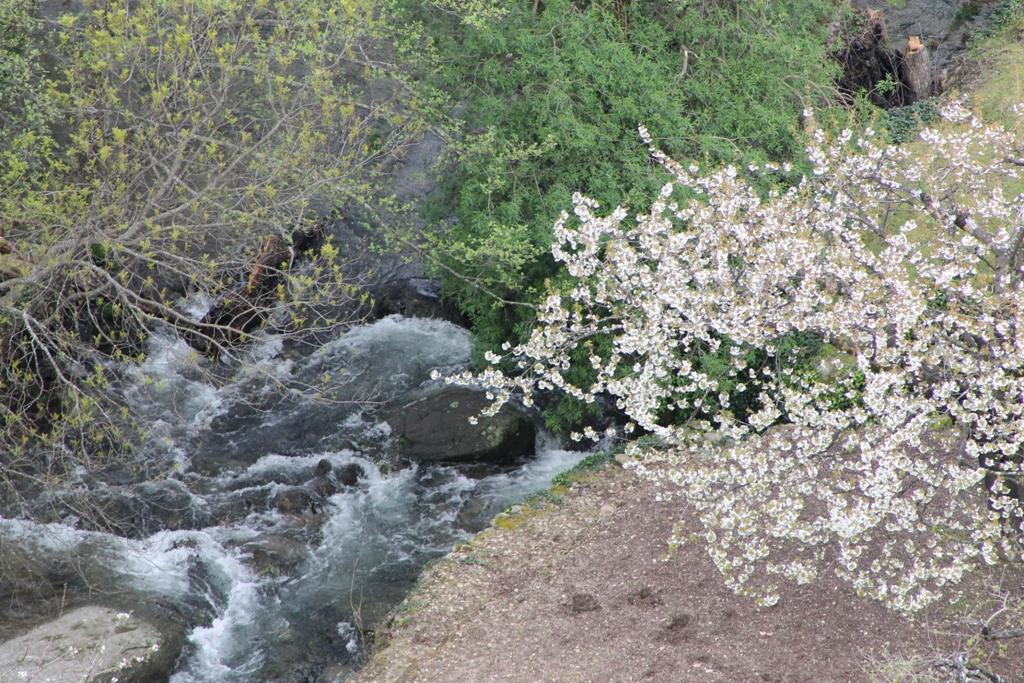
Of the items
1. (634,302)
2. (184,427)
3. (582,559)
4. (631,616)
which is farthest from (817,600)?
(184,427)

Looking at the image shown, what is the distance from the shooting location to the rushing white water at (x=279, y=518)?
349 inches

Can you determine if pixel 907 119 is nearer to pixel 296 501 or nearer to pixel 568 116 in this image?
pixel 568 116

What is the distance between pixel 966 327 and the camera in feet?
20.0

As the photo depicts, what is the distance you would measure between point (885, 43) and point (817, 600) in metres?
12.1

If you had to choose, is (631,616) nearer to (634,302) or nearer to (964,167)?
(634,302)

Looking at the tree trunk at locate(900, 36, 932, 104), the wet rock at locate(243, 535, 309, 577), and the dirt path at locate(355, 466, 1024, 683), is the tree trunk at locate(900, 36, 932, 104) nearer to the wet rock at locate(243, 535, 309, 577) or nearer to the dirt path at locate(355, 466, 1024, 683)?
the dirt path at locate(355, 466, 1024, 683)

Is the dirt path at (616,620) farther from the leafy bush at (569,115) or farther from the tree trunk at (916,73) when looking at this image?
the tree trunk at (916,73)

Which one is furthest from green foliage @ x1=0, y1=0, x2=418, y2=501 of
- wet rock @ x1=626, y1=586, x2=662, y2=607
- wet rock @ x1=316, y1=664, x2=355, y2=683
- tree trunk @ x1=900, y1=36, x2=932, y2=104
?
tree trunk @ x1=900, y1=36, x2=932, y2=104

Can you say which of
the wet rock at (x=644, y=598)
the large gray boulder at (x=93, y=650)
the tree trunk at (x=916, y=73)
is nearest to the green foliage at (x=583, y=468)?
the wet rock at (x=644, y=598)

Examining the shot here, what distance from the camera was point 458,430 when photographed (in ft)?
37.7

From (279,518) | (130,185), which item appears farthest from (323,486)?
(130,185)

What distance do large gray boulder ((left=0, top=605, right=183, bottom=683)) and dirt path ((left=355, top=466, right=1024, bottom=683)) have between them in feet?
6.14

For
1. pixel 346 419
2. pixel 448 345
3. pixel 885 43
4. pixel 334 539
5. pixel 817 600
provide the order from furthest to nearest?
pixel 885 43, pixel 448 345, pixel 346 419, pixel 334 539, pixel 817 600

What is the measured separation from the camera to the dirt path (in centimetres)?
689
